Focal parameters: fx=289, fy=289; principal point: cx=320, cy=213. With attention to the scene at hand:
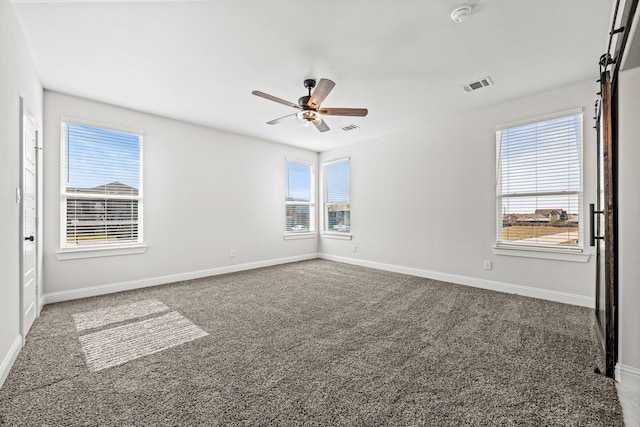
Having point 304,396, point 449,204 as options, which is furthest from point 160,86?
point 449,204

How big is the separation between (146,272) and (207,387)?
126 inches

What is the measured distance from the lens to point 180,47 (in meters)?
2.71

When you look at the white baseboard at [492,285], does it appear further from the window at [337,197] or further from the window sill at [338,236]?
the window at [337,197]

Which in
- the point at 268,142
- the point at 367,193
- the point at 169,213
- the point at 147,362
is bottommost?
the point at 147,362

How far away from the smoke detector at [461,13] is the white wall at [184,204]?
13.6ft

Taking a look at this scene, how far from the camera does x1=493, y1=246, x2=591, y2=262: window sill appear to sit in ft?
11.4

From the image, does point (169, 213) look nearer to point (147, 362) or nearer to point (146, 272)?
point (146, 272)

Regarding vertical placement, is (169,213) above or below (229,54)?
below

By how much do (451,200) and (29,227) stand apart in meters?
5.26

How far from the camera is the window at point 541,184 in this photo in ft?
11.6

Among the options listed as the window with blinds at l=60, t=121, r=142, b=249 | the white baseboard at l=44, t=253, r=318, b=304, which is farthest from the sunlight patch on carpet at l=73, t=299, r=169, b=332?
the window with blinds at l=60, t=121, r=142, b=249

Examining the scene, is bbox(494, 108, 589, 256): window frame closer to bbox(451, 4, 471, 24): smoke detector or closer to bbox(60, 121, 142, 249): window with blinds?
bbox(451, 4, 471, 24): smoke detector

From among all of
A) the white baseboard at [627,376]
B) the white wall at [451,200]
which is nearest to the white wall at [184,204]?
the white wall at [451,200]

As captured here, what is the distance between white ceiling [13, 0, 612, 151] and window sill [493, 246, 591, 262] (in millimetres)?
2042
